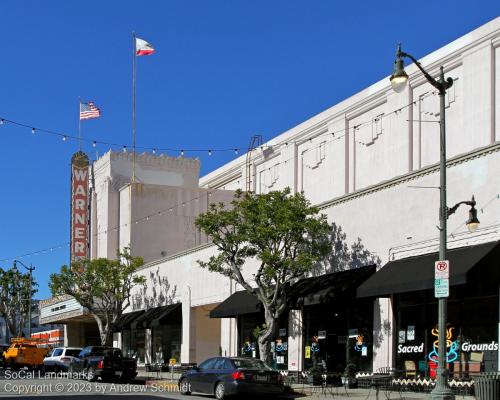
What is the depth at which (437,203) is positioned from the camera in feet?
73.4

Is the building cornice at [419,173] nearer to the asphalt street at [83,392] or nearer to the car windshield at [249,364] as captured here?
the car windshield at [249,364]

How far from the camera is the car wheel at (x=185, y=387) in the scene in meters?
24.2

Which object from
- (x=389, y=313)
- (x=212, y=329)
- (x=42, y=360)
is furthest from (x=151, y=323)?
(x=389, y=313)

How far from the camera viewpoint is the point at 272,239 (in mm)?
26047

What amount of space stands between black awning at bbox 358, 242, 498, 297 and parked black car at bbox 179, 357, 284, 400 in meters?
3.68

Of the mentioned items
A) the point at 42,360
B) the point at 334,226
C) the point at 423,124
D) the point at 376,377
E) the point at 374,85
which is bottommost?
the point at 42,360

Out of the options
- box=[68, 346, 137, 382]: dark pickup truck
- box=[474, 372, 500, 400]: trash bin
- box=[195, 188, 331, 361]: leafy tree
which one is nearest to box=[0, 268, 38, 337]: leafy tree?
box=[68, 346, 137, 382]: dark pickup truck

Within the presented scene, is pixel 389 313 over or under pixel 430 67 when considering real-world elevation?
under

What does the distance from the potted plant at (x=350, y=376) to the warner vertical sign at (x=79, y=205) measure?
33.1m

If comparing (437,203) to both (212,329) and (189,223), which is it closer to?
(212,329)

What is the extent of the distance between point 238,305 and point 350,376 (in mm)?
7383

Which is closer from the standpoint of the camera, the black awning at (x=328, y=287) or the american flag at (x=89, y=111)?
the black awning at (x=328, y=287)

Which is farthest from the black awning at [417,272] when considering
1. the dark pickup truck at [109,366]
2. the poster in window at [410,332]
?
the dark pickup truck at [109,366]

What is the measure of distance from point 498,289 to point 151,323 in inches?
925
